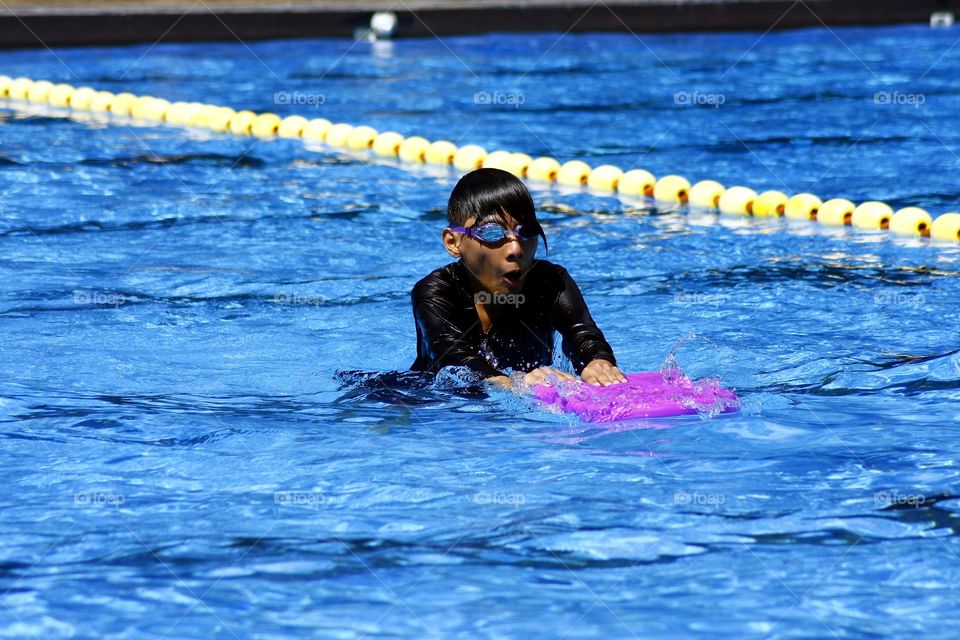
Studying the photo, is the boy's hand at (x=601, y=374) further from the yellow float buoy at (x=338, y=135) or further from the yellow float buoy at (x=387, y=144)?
the yellow float buoy at (x=338, y=135)

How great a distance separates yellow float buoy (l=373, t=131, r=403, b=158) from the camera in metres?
10.2

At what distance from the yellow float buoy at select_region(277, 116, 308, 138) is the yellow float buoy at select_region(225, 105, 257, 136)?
0.25 meters

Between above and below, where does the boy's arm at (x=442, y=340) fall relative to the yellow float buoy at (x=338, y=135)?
below

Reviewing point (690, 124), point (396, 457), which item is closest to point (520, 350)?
point (396, 457)

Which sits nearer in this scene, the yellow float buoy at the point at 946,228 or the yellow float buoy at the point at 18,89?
the yellow float buoy at the point at 946,228

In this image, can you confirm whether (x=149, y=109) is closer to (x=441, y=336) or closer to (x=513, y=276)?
(x=441, y=336)

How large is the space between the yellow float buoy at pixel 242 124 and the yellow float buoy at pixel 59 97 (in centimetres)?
185

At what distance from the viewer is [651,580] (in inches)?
123

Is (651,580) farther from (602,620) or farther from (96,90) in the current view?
(96,90)

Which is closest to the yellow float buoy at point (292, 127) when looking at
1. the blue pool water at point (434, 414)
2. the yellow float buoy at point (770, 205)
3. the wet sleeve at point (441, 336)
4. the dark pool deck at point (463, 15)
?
the blue pool water at point (434, 414)

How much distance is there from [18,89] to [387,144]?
4.13m

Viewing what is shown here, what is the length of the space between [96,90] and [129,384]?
847 centimetres

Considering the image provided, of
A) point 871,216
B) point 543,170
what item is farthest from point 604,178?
point 871,216

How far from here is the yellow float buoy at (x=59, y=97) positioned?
11.8 m
